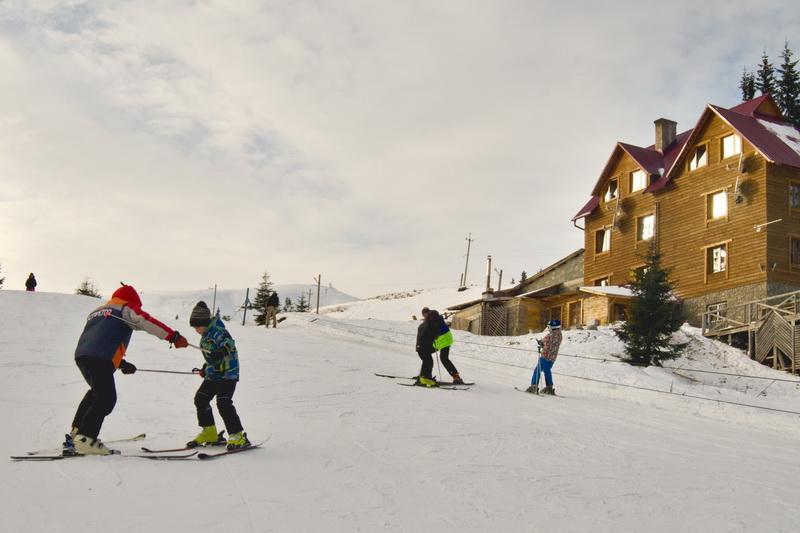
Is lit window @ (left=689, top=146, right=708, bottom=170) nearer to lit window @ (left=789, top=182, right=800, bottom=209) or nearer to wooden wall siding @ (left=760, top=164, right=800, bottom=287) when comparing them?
wooden wall siding @ (left=760, top=164, right=800, bottom=287)

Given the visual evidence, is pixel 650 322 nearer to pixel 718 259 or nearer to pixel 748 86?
pixel 718 259

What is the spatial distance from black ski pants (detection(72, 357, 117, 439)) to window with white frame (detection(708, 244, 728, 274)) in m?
29.4

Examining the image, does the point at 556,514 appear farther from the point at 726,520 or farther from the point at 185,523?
the point at 185,523

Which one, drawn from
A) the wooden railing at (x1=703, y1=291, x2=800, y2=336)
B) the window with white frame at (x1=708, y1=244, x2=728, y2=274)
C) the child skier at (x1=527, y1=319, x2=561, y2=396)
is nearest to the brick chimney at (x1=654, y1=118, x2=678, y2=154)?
Answer: the window with white frame at (x1=708, y1=244, x2=728, y2=274)

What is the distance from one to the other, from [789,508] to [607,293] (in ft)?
86.9

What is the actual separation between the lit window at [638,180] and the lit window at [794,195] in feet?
24.5

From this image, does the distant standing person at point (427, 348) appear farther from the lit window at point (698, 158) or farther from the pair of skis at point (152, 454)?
the lit window at point (698, 158)

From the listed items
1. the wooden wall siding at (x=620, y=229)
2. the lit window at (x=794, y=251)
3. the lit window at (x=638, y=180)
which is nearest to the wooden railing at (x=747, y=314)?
the lit window at (x=794, y=251)

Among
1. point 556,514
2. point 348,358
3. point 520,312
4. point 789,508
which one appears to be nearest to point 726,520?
point 789,508

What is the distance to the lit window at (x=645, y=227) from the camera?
118ft

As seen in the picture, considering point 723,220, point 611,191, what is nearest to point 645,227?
point 611,191

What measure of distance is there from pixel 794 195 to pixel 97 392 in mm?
31530

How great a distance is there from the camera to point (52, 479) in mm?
5848

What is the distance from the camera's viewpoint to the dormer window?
39306mm
